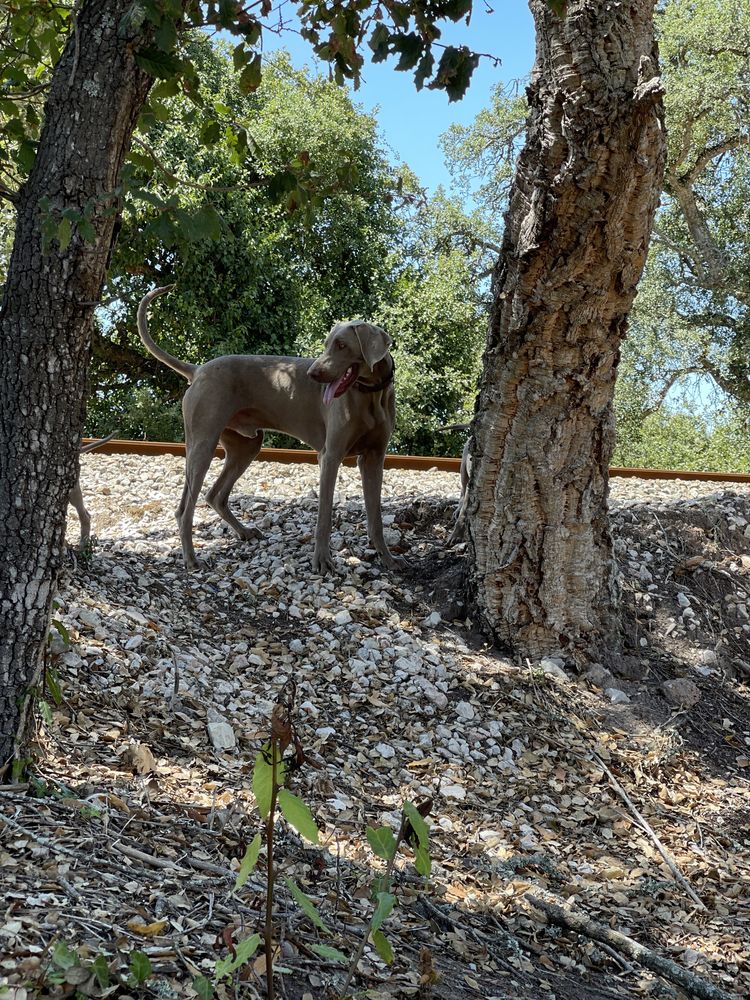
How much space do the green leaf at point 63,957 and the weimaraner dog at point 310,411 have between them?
376cm

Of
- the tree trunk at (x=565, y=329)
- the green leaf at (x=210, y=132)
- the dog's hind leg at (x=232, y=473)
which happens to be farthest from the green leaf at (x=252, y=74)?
the dog's hind leg at (x=232, y=473)

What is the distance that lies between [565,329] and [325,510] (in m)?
1.81

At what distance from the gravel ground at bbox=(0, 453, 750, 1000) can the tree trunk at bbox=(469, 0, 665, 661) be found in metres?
0.39

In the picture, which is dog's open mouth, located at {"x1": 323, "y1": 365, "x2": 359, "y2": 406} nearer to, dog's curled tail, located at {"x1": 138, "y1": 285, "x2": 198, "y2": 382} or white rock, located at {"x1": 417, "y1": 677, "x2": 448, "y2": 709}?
dog's curled tail, located at {"x1": 138, "y1": 285, "x2": 198, "y2": 382}

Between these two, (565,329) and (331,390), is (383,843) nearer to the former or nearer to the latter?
(565,329)

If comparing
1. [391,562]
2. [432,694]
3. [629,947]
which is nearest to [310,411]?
[391,562]

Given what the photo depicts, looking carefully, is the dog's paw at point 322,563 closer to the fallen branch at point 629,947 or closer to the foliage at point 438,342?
the fallen branch at point 629,947

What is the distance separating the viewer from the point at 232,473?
21.7 feet

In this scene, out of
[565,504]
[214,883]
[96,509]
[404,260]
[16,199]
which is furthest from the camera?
[404,260]

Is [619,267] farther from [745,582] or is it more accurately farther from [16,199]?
[16,199]

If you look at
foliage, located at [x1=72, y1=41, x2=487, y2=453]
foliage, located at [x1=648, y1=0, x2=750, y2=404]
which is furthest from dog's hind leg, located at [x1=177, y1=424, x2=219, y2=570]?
foliage, located at [x1=648, y1=0, x2=750, y2=404]

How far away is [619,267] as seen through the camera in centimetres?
494

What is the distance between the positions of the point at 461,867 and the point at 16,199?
9.40 ft

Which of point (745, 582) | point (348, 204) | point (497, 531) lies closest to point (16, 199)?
point (497, 531)
